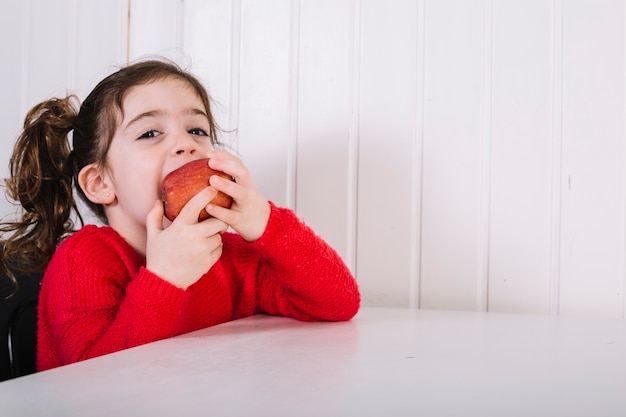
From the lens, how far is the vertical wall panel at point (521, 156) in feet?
4.37

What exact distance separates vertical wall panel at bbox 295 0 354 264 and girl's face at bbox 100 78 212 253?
405mm

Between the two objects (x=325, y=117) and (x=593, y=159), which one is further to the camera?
(x=325, y=117)

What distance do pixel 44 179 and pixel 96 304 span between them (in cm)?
40

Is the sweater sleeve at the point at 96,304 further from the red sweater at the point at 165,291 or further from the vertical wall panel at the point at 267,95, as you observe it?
the vertical wall panel at the point at 267,95

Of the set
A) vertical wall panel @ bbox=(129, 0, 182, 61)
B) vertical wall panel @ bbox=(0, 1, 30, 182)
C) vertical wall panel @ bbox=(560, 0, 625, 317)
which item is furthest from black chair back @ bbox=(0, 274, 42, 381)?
vertical wall panel @ bbox=(560, 0, 625, 317)

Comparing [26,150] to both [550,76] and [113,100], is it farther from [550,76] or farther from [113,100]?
[550,76]

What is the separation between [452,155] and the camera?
54.6 inches

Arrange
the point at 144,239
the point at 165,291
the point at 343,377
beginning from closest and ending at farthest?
the point at 343,377 < the point at 165,291 < the point at 144,239

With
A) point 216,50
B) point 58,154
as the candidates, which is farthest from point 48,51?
point 58,154

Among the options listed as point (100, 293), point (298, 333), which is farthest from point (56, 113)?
point (298, 333)

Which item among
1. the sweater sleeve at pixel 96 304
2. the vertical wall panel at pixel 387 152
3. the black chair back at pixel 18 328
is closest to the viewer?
the sweater sleeve at pixel 96 304

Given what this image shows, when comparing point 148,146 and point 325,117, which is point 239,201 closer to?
point 148,146

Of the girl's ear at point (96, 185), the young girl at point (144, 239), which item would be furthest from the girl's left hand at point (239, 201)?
the girl's ear at point (96, 185)

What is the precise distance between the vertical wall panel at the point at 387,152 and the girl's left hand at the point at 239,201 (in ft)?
1.62
